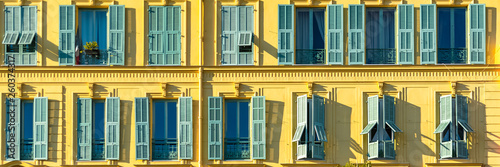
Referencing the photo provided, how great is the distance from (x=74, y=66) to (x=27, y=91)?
1.85 metres

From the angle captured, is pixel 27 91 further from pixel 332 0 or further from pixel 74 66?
pixel 332 0

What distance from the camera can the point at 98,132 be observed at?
3800cm

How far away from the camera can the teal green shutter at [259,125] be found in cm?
3759

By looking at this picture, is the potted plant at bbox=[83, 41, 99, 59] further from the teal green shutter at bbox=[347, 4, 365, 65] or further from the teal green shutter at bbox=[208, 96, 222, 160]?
the teal green shutter at bbox=[347, 4, 365, 65]

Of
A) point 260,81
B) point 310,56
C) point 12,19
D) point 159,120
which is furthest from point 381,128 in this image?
point 12,19

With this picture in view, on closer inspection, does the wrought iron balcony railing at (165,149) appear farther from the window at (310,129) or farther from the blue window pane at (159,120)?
the window at (310,129)

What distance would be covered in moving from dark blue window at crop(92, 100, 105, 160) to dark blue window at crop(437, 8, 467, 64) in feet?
38.8

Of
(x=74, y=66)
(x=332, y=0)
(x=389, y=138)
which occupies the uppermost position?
(x=332, y=0)

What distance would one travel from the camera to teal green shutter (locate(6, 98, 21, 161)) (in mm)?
37781

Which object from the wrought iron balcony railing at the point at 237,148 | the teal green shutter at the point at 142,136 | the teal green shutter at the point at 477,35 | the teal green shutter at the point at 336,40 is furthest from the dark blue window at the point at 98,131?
the teal green shutter at the point at 477,35

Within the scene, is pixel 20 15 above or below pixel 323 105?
above

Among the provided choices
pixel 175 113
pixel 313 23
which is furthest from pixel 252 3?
pixel 175 113

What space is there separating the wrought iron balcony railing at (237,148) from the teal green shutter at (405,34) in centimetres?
605

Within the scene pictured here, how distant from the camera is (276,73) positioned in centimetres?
3800
